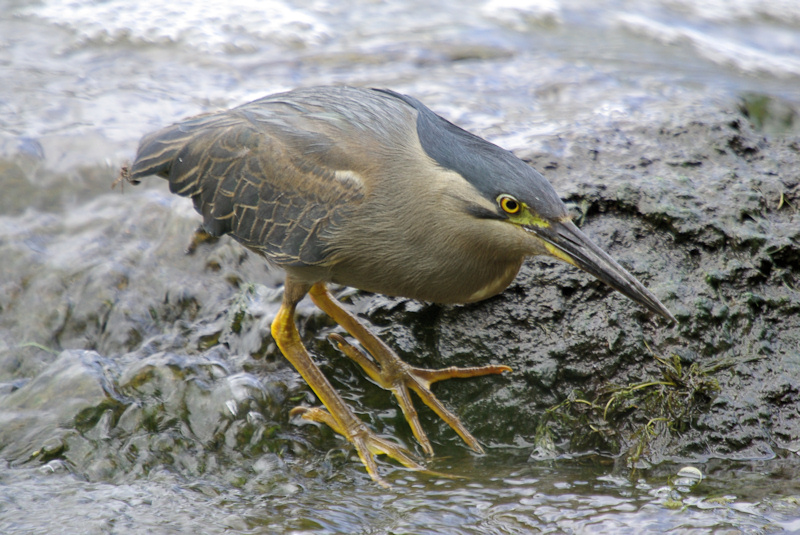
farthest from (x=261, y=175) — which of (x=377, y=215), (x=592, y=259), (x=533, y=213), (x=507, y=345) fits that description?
(x=592, y=259)

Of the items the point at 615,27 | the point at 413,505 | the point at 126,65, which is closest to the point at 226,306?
the point at 413,505

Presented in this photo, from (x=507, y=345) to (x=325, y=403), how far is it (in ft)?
3.36

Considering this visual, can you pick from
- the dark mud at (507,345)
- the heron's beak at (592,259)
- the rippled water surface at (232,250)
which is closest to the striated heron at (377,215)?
the heron's beak at (592,259)

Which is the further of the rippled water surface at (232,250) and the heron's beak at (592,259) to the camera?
the heron's beak at (592,259)

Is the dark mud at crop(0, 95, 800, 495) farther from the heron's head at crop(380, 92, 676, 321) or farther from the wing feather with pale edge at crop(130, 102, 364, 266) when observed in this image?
the wing feather with pale edge at crop(130, 102, 364, 266)

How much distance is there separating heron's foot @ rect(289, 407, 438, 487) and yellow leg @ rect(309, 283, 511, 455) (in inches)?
6.0

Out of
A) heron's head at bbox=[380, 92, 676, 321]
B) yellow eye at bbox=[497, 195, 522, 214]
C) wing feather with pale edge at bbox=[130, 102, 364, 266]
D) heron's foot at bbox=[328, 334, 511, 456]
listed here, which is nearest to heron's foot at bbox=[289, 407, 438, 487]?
heron's foot at bbox=[328, 334, 511, 456]

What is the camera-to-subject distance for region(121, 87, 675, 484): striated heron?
343 centimetres

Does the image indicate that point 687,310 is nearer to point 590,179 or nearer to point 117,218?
point 590,179

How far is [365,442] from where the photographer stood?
3.61 metres

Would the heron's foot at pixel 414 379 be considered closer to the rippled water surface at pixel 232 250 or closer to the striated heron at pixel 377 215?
the striated heron at pixel 377 215

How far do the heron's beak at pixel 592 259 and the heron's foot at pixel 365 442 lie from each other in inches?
47.6

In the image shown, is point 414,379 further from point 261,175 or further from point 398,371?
point 261,175

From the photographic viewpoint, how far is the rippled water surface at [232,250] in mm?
3018
